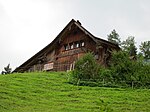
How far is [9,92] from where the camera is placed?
27.5 m

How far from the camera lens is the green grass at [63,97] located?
2314cm

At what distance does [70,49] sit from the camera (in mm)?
47250

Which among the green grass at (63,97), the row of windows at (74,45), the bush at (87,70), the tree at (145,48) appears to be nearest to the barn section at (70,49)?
the row of windows at (74,45)

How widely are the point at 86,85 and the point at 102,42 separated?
10.5 m

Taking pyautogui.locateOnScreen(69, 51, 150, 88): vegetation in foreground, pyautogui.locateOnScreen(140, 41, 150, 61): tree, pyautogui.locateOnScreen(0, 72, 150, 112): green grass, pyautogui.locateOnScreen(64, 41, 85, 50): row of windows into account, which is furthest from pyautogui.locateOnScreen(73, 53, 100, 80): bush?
pyautogui.locateOnScreen(140, 41, 150, 61): tree

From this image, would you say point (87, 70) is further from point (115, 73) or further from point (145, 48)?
point (145, 48)

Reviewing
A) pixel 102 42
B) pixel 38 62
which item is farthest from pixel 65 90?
pixel 38 62

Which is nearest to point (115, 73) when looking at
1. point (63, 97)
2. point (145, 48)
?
point (63, 97)

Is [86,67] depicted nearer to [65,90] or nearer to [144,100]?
[65,90]

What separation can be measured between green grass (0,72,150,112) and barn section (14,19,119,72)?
31.7 ft

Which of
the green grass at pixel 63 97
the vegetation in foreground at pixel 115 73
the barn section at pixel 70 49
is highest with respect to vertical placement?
the barn section at pixel 70 49

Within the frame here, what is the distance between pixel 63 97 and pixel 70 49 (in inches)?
809

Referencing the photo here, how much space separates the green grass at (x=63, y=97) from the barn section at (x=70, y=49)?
965 centimetres

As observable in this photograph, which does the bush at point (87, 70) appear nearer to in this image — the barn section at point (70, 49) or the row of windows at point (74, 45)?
the barn section at point (70, 49)
